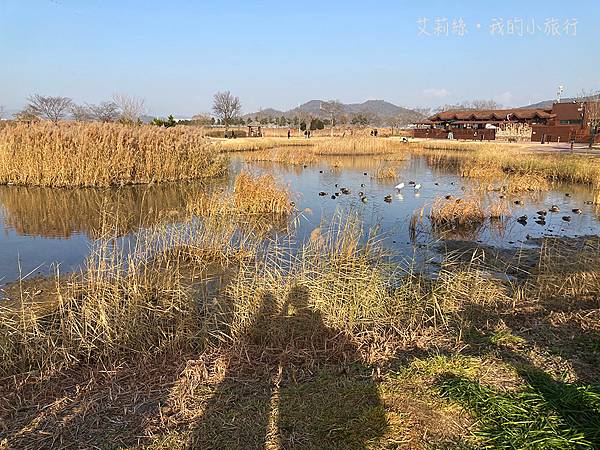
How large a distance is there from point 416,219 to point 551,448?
27.2 feet

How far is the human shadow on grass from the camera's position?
240 cm

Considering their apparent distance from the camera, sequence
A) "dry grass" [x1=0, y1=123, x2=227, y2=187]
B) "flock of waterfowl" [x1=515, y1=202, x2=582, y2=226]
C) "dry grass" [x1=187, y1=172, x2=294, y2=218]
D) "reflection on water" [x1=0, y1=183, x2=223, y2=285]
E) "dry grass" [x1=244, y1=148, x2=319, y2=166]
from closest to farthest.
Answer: "reflection on water" [x1=0, y1=183, x2=223, y2=285]
"dry grass" [x1=187, y1=172, x2=294, y2=218]
"flock of waterfowl" [x1=515, y1=202, x2=582, y2=226]
"dry grass" [x1=0, y1=123, x2=227, y2=187]
"dry grass" [x1=244, y1=148, x2=319, y2=166]

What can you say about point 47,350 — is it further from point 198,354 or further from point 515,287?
point 515,287

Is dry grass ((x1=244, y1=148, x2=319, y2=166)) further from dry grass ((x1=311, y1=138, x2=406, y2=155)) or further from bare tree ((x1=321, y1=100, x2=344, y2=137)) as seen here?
bare tree ((x1=321, y1=100, x2=344, y2=137))

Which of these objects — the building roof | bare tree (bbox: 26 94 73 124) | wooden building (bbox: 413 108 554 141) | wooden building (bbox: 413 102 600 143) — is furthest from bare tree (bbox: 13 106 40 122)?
the building roof

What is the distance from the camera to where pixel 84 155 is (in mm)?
13727

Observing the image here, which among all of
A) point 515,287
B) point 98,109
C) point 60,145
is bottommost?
point 515,287

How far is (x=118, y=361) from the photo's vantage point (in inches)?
141

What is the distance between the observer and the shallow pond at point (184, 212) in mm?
7887

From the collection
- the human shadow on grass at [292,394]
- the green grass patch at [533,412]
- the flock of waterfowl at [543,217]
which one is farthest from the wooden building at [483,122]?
the green grass patch at [533,412]

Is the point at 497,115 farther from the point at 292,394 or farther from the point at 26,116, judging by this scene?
the point at 292,394

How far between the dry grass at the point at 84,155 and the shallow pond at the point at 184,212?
64 centimetres

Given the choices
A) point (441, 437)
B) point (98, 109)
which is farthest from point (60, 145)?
point (98, 109)

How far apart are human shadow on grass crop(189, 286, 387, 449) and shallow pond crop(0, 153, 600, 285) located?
302cm
